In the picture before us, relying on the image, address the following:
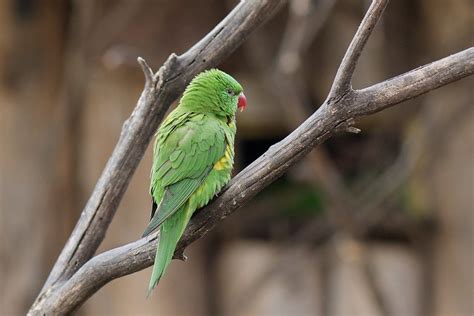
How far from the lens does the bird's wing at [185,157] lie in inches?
109

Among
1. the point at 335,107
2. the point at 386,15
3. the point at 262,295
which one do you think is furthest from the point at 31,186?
the point at 335,107

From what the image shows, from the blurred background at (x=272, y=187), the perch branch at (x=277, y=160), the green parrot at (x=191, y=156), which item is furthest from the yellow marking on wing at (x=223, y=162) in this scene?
the blurred background at (x=272, y=187)

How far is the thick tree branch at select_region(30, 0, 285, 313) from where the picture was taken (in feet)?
9.61

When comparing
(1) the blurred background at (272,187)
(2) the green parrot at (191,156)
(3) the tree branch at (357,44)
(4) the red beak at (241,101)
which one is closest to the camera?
(3) the tree branch at (357,44)

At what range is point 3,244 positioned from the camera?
504 cm

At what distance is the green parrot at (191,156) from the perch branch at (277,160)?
0.07m

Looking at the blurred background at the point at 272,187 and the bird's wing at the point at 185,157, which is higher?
the blurred background at the point at 272,187

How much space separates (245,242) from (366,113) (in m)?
3.12

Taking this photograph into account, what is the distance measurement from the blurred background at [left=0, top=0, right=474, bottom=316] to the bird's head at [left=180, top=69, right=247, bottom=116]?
165 cm

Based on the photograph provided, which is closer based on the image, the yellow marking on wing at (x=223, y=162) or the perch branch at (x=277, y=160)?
the perch branch at (x=277, y=160)

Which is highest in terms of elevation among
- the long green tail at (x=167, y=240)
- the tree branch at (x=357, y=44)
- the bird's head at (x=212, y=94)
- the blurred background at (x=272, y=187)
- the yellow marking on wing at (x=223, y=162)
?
the blurred background at (x=272, y=187)

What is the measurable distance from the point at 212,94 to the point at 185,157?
1.01 ft

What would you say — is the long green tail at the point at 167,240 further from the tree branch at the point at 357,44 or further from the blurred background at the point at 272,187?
the blurred background at the point at 272,187

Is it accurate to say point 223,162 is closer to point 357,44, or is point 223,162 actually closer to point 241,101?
point 241,101
